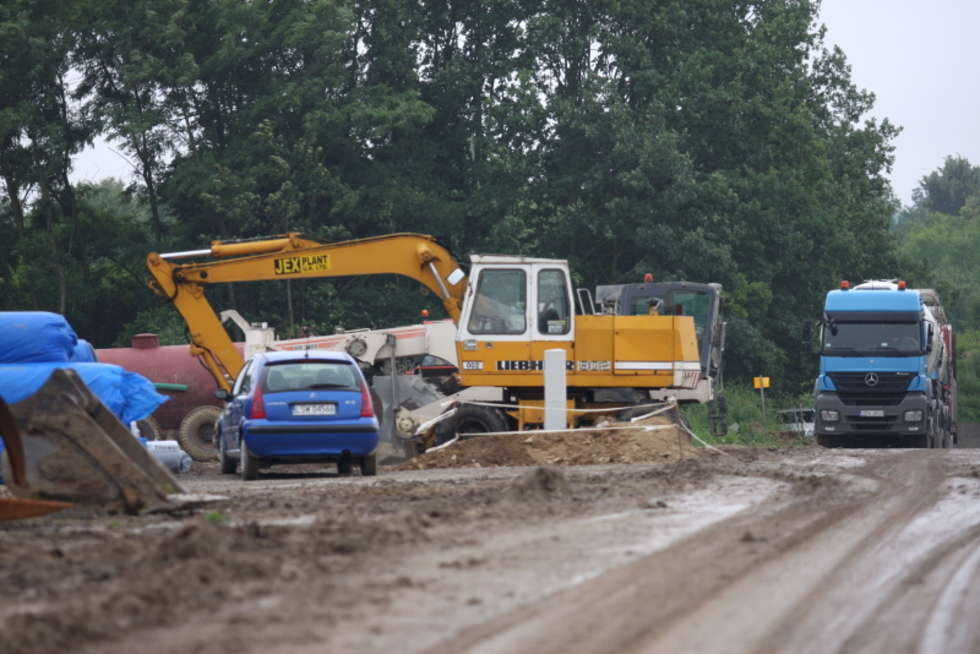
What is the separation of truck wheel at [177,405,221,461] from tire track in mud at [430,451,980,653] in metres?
20.8

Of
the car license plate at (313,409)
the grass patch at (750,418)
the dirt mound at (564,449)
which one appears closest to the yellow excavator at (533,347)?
the dirt mound at (564,449)

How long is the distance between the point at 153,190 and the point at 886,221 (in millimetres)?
28014

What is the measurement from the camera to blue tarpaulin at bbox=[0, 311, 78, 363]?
19.2m

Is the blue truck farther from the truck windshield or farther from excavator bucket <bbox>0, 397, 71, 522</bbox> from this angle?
excavator bucket <bbox>0, 397, 71, 522</bbox>

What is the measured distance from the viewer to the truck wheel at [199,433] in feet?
107

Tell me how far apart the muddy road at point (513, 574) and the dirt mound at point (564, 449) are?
7.98m

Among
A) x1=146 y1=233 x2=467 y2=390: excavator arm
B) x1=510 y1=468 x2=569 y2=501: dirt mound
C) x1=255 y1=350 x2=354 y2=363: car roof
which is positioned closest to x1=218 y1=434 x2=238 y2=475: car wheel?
x1=255 y1=350 x2=354 y2=363: car roof

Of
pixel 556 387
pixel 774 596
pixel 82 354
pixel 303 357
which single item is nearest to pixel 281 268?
pixel 556 387

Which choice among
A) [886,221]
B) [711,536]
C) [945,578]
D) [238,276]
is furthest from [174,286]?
[886,221]

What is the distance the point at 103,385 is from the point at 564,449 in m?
7.47

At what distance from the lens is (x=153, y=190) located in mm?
48125

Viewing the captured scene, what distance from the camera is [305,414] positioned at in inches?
801

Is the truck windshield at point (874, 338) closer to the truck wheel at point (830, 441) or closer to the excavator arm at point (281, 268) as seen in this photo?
the truck wheel at point (830, 441)

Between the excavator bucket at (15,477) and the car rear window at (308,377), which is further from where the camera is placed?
the car rear window at (308,377)
